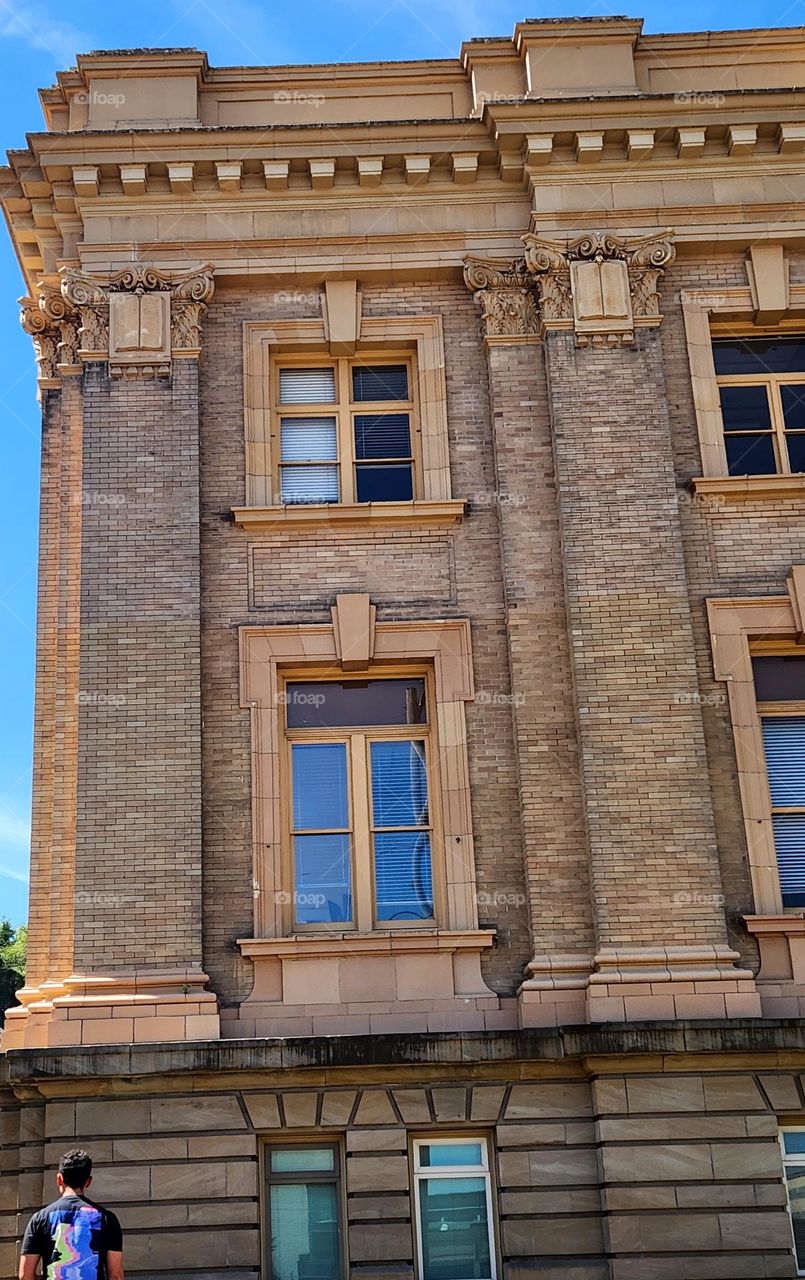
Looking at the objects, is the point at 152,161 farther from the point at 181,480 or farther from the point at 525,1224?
the point at 525,1224

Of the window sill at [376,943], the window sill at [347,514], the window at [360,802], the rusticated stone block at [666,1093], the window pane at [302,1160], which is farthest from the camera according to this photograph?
the window sill at [347,514]

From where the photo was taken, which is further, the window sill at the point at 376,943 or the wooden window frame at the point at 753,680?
the wooden window frame at the point at 753,680

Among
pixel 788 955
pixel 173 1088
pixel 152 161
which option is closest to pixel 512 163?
pixel 152 161

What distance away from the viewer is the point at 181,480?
18016mm

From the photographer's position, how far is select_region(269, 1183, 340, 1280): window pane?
15336 mm

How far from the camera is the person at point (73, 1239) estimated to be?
10.6 metres

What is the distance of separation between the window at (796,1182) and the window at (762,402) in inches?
289

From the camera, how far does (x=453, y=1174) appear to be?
51.2ft

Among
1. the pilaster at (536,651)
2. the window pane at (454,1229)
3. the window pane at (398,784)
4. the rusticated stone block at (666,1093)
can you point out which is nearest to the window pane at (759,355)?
the pilaster at (536,651)

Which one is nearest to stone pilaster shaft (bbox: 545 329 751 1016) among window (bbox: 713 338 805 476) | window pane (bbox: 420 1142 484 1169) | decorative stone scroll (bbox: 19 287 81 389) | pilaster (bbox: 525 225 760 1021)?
pilaster (bbox: 525 225 760 1021)

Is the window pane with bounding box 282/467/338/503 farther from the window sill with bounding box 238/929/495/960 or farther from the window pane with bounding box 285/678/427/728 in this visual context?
the window sill with bounding box 238/929/495/960

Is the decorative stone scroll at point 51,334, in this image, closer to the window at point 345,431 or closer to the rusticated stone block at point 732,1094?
the window at point 345,431

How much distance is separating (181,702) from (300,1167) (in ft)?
15.9

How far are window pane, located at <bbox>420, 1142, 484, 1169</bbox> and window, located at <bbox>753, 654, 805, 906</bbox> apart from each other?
4.13 m
